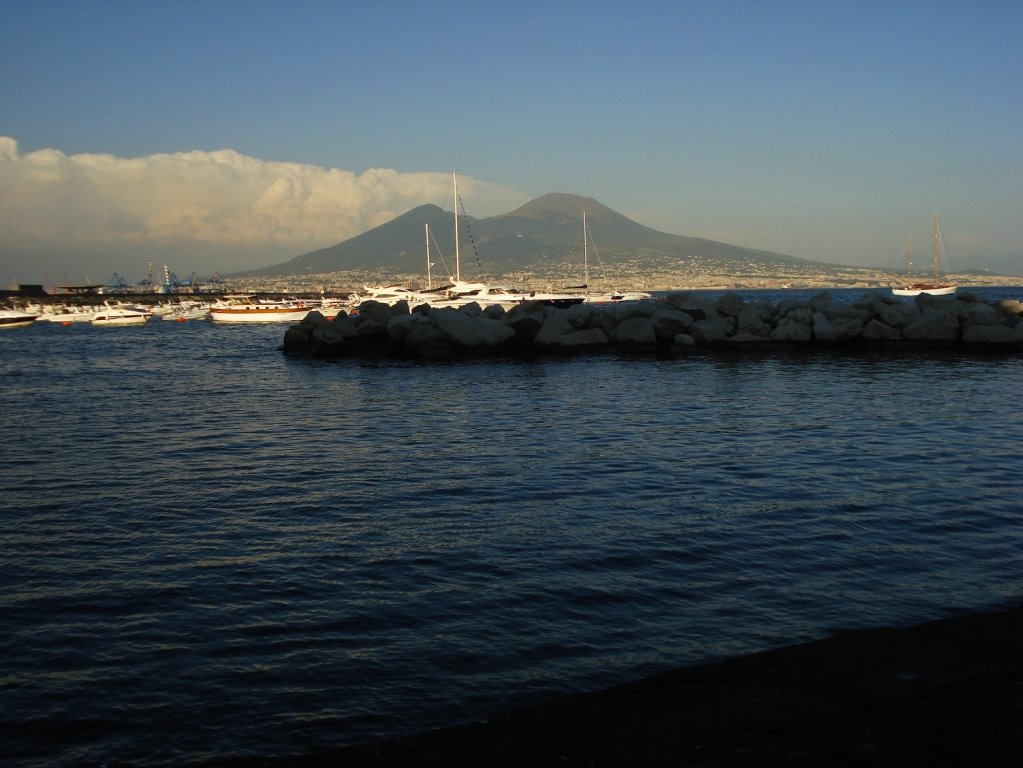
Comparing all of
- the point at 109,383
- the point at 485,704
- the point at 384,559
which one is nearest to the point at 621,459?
the point at 384,559

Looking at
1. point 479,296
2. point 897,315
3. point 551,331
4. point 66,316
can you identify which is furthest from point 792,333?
point 66,316

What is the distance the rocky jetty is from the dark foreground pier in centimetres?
2847

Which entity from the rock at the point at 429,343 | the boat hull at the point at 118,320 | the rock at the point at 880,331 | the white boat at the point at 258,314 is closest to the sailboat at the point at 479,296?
the white boat at the point at 258,314

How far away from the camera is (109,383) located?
29.0 metres

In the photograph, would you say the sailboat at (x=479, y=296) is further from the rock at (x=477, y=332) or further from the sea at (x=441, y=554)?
the sea at (x=441, y=554)

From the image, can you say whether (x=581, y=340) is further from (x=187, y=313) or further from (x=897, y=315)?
(x=187, y=313)

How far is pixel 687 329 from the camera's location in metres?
34.9

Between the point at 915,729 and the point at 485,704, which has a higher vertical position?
the point at 915,729

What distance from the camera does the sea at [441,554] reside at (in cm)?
565

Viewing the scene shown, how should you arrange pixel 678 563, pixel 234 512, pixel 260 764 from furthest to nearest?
pixel 234 512 < pixel 678 563 < pixel 260 764

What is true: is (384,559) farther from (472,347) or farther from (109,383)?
(472,347)

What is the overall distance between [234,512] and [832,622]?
688 centimetres

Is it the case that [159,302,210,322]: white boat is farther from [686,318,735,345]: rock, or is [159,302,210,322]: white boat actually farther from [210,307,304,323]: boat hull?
[686,318,735,345]: rock

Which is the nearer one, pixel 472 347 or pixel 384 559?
pixel 384 559
